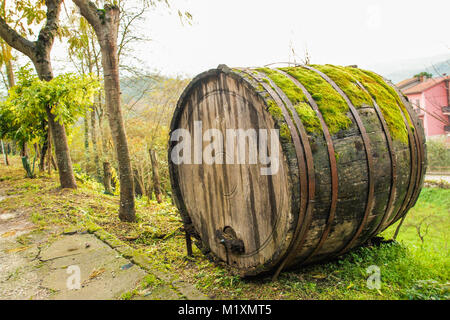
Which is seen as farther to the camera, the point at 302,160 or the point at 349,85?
the point at 349,85

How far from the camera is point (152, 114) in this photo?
17.5m

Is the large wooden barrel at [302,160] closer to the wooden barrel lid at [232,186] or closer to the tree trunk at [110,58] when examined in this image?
the wooden barrel lid at [232,186]

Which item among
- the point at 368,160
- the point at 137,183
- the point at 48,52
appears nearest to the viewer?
the point at 368,160

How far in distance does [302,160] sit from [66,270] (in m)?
2.77

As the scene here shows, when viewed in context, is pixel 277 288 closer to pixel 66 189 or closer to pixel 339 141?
pixel 339 141

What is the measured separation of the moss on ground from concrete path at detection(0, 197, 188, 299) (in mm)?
1884

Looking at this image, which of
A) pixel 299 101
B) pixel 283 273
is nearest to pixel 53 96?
pixel 299 101

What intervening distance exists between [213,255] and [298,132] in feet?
5.90

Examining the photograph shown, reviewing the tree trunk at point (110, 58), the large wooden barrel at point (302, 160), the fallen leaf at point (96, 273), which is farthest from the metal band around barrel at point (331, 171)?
the tree trunk at point (110, 58)

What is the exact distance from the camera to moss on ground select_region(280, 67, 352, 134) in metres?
2.46

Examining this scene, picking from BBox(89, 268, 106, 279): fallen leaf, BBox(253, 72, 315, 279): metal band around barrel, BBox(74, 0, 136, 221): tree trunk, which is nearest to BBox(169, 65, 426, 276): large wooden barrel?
BBox(253, 72, 315, 279): metal band around barrel

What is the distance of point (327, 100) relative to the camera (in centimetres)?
255

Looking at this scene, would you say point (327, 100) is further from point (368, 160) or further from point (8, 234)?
point (8, 234)
